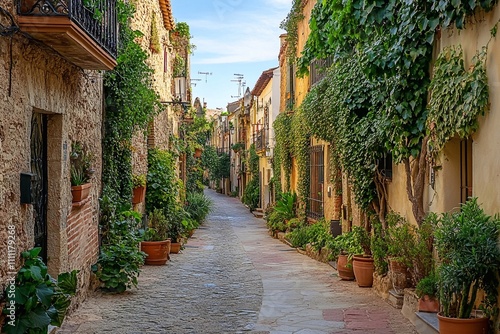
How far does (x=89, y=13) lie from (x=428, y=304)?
4851 millimetres

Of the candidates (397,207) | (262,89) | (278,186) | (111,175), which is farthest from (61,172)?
(262,89)

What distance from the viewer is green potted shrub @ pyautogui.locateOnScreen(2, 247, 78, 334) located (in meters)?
4.76

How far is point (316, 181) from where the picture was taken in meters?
16.5

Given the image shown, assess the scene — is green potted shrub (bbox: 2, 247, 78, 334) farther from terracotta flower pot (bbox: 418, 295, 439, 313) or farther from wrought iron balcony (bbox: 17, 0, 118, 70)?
terracotta flower pot (bbox: 418, 295, 439, 313)

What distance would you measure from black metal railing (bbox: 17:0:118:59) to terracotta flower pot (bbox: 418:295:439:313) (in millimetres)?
4578

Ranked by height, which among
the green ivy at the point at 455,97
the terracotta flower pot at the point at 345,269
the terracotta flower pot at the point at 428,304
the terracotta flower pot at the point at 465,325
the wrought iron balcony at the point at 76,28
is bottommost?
the terracotta flower pot at the point at 345,269

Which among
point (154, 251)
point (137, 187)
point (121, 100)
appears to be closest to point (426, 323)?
point (121, 100)

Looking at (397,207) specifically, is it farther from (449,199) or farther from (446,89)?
(446,89)

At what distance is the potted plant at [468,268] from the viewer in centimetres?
534

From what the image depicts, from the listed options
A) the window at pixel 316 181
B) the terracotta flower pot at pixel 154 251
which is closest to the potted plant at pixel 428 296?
the terracotta flower pot at pixel 154 251

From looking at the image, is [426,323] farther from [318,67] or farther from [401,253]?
[318,67]

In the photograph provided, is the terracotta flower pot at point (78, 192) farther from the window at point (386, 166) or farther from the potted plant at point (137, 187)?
the window at point (386, 166)

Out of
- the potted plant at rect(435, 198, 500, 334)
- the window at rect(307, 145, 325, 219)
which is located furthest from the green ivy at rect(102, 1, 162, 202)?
the window at rect(307, 145, 325, 219)

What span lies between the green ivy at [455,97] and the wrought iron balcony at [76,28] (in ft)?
12.3
